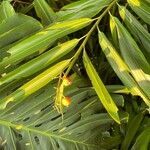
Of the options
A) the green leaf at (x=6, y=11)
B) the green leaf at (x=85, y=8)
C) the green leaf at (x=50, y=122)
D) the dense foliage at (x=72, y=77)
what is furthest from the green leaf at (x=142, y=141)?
the green leaf at (x=6, y=11)

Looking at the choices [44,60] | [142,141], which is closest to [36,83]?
[44,60]

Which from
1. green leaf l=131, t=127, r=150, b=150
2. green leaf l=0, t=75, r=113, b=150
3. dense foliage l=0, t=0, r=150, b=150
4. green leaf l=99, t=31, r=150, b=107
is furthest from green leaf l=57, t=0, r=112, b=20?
green leaf l=131, t=127, r=150, b=150

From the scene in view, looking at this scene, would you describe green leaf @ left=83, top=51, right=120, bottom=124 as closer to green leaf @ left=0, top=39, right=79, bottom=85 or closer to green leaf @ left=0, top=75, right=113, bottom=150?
green leaf @ left=0, top=39, right=79, bottom=85

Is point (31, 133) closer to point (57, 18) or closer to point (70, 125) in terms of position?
point (70, 125)

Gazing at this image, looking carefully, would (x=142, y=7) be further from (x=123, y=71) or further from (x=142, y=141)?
(x=142, y=141)

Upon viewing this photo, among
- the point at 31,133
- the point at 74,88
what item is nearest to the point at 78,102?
the point at 74,88

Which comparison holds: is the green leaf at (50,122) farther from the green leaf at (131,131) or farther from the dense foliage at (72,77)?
the green leaf at (131,131)
